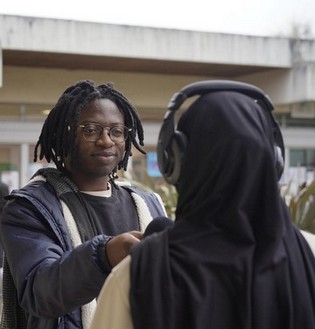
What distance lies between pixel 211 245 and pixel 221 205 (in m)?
0.09

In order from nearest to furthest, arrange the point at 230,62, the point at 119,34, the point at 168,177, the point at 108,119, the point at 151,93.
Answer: the point at 168,177, the point at 108,119, the point at 119,34, the point at 230,62, the point at 151,93

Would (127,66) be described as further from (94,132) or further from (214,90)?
(214,90)

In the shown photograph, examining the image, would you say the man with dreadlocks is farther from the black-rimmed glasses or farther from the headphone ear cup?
the headphone ear cup

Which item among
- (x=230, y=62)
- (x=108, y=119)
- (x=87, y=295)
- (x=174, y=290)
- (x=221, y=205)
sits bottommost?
(x=87, y=295)

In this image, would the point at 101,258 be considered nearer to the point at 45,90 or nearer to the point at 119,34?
the point at 119,34

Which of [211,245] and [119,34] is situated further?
[119,34]

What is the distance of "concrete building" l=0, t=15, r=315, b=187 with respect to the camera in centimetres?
1184

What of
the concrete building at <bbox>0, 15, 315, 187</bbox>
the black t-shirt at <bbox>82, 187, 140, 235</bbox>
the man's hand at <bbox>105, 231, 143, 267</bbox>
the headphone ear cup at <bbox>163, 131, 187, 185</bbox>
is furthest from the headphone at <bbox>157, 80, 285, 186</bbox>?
the concrete building at <bbox>0, 15, 315, 187</bbox>

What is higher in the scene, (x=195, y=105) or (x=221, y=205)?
(x=195, y=105)

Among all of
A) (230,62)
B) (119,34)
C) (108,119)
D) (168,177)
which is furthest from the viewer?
(230,62)

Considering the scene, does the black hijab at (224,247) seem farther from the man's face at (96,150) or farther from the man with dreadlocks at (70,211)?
the man's face at (96,150)

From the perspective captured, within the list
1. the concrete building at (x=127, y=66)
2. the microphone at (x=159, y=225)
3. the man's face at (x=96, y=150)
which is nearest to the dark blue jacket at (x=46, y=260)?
the man's face at (x=96, y=150)

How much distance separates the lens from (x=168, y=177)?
185 cm

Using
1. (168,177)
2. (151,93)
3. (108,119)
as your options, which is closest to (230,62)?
(151,93)
